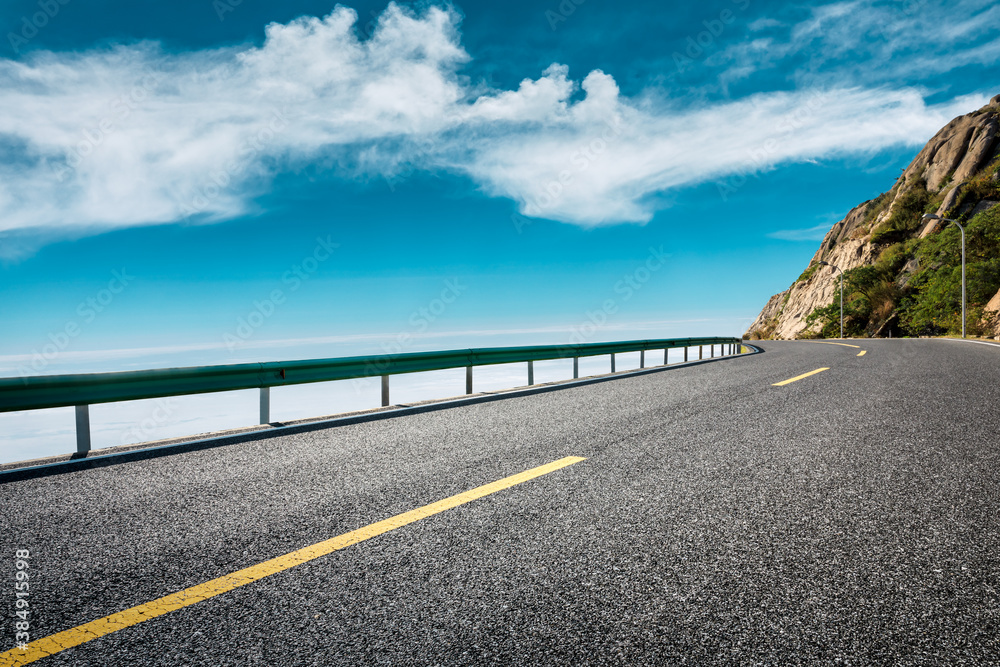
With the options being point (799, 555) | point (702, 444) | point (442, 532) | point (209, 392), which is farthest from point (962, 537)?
point (209, 392)

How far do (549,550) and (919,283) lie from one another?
186 feet

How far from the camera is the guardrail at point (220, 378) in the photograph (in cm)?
571

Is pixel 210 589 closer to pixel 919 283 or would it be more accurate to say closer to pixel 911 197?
pixel 919 283

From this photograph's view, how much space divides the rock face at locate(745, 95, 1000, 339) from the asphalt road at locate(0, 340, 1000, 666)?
200 ft

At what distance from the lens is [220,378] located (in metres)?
7.24

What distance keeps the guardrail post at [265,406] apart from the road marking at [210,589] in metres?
4.46

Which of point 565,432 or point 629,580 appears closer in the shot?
point 629,580

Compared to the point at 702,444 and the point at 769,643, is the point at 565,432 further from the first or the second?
the point at 769,643

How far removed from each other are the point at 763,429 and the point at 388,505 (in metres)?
4.05

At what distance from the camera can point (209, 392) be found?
→ 7148mm

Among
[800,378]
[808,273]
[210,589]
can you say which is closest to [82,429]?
[210,589]

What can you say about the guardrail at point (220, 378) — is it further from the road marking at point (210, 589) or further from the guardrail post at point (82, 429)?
the road marking at point (210, 589)

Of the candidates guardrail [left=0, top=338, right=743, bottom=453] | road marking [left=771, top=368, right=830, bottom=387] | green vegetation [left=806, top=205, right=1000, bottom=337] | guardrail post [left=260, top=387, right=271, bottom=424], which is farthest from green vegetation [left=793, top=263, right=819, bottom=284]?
guardrail post [left=260, top=387, right=271, bottom=424]

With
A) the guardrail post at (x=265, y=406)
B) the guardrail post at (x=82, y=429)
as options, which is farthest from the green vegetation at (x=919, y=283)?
the guardrail post at (x=82, y=429)
